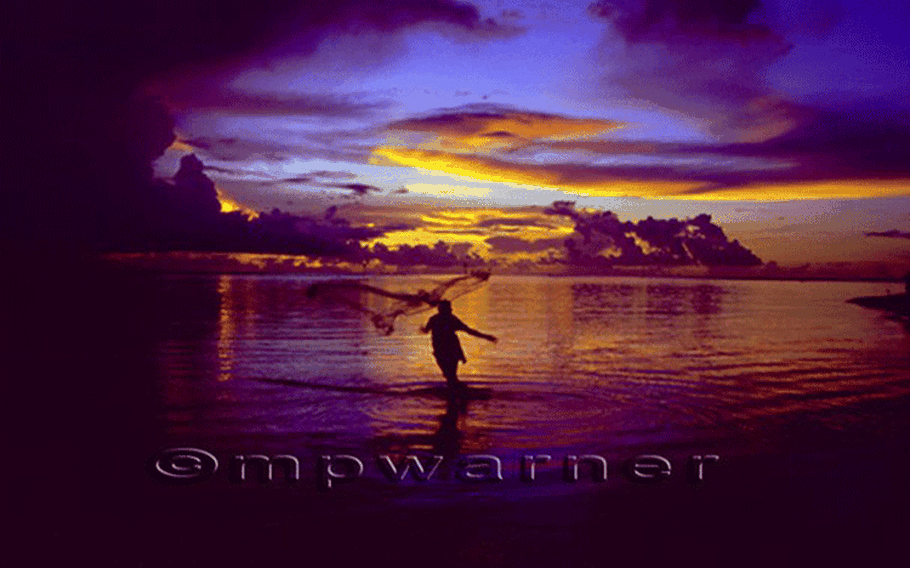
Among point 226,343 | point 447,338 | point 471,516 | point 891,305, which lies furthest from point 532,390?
point 891,305

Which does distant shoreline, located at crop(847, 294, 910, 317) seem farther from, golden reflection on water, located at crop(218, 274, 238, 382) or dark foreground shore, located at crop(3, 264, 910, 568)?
dark foreground shore, located at crop(3, 264, 910, 568)

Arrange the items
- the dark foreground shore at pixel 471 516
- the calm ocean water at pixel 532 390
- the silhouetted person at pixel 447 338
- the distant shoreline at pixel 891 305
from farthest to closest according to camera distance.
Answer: the distant shoreline at pixel 891 305
the silhouetted person at pixel 447 338
the calm ocean water at pixel 532 390
the dark foreground shore at pixel 471 516

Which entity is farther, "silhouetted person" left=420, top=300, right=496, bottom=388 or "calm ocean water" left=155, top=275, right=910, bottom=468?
"silhouetted person" left=420, top=300, right=496, bottom=388

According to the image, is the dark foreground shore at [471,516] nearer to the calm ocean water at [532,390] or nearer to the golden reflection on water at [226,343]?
the calm ocean water at [532,390]

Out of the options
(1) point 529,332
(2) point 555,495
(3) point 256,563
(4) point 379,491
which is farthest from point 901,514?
(1) point 529,332

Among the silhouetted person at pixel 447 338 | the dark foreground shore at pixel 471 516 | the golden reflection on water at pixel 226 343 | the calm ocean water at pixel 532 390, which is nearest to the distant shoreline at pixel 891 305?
the calm ocean water at pixel 532 390

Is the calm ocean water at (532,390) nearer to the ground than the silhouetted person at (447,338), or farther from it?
nearer to the ground

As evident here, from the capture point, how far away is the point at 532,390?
2170 centimetres

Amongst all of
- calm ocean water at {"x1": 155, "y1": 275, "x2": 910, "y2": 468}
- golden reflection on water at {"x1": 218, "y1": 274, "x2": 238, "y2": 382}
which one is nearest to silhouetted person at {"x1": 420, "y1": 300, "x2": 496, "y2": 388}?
calm ocean water at {"x1": 155, "y1": 275, "x2": 910, "y2": 468}

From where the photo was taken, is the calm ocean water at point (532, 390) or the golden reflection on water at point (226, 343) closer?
the calm ocean water at point (532, 390)

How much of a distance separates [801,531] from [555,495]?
3.45 m

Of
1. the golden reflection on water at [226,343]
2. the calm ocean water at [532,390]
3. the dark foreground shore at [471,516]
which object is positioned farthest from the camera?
the golden reflection on water at [226,343]

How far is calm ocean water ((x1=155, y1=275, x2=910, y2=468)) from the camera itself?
51.2 feet

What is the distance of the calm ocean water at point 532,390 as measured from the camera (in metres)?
15.6
